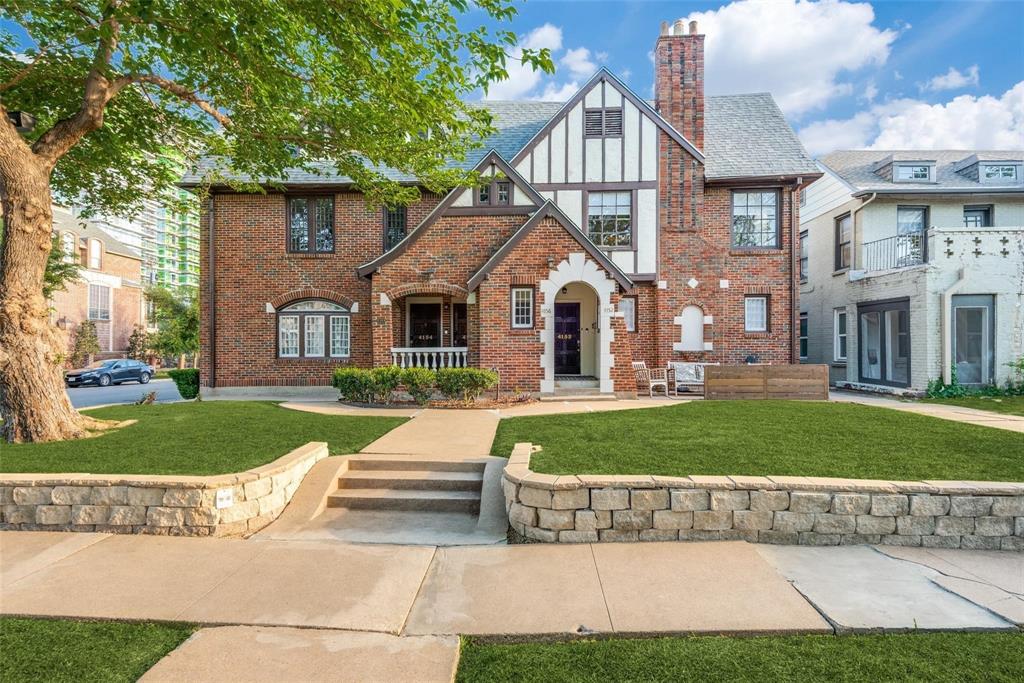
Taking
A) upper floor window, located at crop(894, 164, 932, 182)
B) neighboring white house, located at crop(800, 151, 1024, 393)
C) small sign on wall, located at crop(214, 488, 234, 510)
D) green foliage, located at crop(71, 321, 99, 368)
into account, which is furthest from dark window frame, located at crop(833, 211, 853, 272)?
green foliage, located at crop(71, 321, 99, 368)

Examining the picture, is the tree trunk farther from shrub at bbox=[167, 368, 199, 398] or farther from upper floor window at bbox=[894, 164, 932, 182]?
upper floor window at bbox=[894, 164, 932, 182]

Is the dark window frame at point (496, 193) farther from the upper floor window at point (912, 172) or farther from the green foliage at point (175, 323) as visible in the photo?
the green foliage at point (175, 323)

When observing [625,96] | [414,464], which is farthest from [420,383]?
[625,96]

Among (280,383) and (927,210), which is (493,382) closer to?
(280,383)

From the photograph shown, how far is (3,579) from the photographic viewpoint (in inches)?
152

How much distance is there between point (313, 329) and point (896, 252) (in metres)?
19.3

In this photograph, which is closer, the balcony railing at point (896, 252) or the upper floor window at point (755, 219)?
the upper floor window at point (755, 219)

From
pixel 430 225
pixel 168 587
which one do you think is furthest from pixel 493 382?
pixel 168 587

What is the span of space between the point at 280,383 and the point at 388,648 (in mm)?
13614

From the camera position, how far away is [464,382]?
11.7 metres

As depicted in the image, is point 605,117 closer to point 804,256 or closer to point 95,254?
point 804,256

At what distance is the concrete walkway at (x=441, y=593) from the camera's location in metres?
3.02

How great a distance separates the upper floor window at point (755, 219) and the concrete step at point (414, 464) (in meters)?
12.9

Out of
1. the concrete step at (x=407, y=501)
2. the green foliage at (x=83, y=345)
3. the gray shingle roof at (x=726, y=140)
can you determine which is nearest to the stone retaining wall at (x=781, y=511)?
the concrete step at (x=407, y=501)
